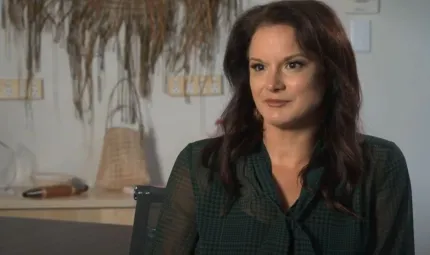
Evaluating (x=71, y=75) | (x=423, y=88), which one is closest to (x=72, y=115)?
(x=71, y=75)

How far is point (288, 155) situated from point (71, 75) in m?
1.64

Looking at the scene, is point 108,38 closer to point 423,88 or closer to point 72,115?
point 72,115

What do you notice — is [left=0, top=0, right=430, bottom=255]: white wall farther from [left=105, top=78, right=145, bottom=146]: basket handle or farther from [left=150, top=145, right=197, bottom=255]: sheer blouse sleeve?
[left=150, top=145, right=197, bottom=255]: sheer blouse sleeve

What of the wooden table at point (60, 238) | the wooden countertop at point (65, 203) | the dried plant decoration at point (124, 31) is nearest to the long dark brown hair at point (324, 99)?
the wooden table at point (60, 238)

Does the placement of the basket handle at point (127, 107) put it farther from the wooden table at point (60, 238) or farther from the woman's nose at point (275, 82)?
the woman's nose at point (275, 82)

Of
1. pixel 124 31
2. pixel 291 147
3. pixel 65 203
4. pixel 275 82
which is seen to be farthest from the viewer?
pixel 124 31

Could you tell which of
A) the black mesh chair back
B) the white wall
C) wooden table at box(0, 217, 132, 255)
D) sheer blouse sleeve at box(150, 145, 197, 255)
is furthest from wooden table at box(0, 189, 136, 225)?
sheer blouse sleeve at box(150, 145, 197, 255)

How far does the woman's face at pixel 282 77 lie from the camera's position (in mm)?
1135

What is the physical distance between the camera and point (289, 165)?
124cm

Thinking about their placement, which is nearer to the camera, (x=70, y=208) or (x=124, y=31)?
(x=70, y=208)


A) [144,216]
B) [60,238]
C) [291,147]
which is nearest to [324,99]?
[291,147]

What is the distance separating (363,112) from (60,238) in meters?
1.65

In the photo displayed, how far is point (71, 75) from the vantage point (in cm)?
268

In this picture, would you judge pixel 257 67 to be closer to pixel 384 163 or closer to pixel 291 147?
pixel 291 147
